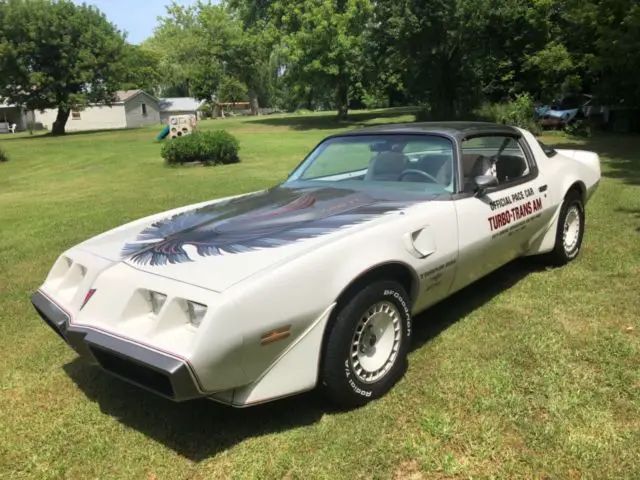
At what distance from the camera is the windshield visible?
13.1 feet

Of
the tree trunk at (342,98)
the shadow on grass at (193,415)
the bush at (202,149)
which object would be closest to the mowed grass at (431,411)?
the shadow on grass at (193,415)

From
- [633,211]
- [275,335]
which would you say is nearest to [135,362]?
[275,335]

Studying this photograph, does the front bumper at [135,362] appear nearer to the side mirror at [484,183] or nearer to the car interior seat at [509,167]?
the side mirror at [484,183]

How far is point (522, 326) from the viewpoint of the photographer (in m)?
4.13

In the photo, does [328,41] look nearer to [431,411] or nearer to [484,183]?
[484,183]

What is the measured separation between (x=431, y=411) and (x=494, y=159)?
2.33m

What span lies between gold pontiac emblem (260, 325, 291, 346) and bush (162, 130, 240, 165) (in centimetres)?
1460

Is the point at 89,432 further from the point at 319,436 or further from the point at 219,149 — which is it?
the point at 219,149

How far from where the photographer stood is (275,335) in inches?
104

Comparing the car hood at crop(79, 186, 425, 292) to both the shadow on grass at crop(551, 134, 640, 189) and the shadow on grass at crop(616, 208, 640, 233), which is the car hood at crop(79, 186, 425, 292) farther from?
the shadow on grass at crop(551, 134, 640, 189)

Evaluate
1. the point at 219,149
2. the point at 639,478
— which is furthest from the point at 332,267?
the point at 219,149

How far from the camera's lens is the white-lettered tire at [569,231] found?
512 centimetres

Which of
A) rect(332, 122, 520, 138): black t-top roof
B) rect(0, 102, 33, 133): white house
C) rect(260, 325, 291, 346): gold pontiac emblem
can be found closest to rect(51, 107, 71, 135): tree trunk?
→ rect(0, 102, 33, 133): white house

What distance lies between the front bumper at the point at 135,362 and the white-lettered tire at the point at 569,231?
3.83m
